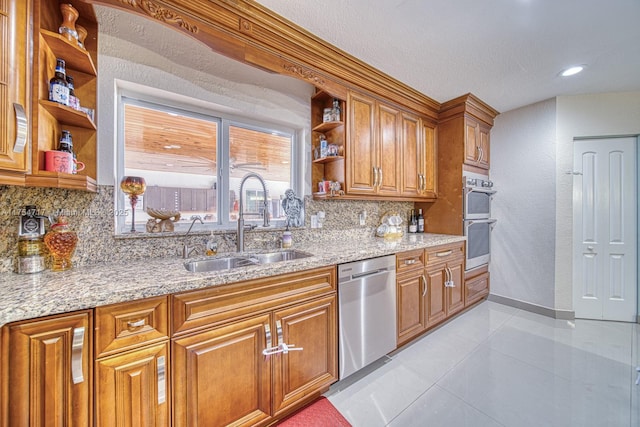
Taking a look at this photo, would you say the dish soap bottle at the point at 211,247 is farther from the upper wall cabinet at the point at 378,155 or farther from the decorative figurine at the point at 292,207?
the upper wall cabinet at the point at 378,155

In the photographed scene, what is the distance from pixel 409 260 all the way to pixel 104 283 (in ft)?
6.54

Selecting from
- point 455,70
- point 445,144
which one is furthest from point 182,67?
point 445,144

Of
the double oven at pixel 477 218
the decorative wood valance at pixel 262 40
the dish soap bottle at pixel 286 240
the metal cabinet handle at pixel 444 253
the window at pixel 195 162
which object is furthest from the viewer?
the double oven at pixel 477 218

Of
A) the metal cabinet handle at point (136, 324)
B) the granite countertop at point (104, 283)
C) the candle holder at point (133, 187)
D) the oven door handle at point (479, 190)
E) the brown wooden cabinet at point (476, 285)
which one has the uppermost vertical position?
the oven door handle at point (479, 190)

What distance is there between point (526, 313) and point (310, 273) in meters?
2.97

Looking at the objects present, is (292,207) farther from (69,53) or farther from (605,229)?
(605,229)

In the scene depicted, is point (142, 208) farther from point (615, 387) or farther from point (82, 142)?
point (615, 387)

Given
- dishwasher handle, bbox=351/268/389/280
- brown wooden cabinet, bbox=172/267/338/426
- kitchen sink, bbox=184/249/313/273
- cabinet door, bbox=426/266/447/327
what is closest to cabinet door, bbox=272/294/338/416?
brown wooden cabinet, bbox=172/267/338/426

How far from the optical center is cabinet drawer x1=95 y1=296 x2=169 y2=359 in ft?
3.05

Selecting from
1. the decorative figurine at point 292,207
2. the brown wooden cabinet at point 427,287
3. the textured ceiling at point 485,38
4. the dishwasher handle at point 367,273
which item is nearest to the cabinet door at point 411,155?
the textured ceiling at point 485,38

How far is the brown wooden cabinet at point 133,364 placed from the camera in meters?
0.93

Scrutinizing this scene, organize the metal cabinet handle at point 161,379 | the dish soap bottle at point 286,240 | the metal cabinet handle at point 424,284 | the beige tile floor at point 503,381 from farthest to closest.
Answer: the metal cabinet handle at point 424,284 → the dish soap bottle at point 286,240 → the beige tile floor at point 503,381 → the metal cabinet handle at point 161,379

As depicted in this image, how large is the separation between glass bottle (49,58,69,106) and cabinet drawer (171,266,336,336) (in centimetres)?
105

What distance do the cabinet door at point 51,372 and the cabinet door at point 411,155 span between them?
2.60 metres
